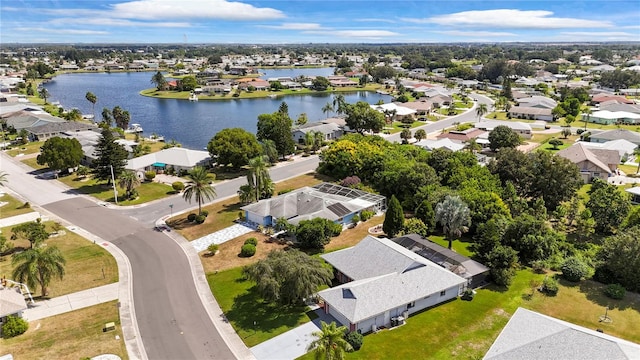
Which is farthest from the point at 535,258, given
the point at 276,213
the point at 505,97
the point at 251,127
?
the point at 505,97

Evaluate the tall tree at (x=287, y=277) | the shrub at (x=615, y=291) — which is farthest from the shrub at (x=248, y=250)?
the shrub at (x=615, y=291)

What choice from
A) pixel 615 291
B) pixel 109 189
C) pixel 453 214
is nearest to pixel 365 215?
pixel 453 214

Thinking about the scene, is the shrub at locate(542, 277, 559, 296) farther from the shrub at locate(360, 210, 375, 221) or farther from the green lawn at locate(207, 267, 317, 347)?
the shrub at locate(360, 210, 375, 221)

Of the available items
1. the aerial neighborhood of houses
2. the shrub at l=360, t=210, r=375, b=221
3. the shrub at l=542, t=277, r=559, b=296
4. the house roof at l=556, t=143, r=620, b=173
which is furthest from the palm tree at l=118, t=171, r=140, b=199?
the house roof at l=556, t=143, r=620, b=173

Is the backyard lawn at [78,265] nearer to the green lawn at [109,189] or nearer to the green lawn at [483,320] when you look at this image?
the green lawn at [109,189]

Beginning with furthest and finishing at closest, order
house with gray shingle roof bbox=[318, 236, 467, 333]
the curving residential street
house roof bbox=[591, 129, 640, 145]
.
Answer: house roof bbox=[591, 129, 640, 145]
house with gray shingle roof bbox=[318, 236, 467, 333]
the curving residential street

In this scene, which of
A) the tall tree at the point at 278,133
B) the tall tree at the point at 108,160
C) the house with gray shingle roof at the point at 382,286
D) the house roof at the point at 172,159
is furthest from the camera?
the tall tree at the point at 278,133
